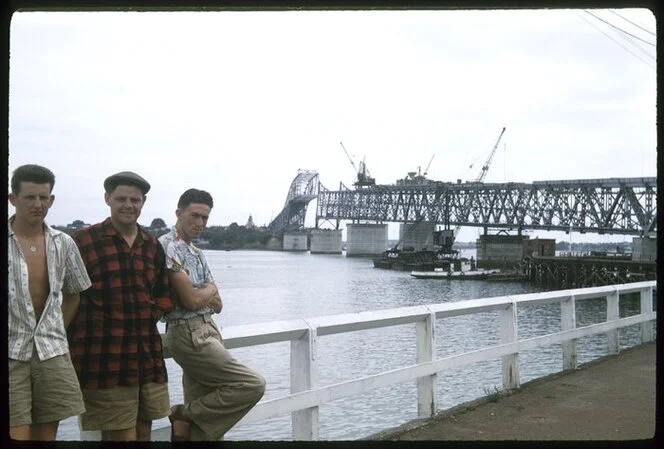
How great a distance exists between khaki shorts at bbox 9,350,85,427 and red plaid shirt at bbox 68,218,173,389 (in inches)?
7.6

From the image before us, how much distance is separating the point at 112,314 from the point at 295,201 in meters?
4.95

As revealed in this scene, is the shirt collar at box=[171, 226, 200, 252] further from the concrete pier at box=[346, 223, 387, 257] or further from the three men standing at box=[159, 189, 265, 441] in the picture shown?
the concrete pier at box=[346, 223, 387, 257]

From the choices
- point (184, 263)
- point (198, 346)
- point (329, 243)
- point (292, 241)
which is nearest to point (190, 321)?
point (198, 346)

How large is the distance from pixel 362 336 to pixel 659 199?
822 inches

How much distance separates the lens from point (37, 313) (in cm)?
377

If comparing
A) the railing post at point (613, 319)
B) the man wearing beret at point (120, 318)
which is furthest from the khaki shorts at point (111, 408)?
the railing post at point (613, 319)

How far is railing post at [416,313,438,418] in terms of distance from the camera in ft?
22.1

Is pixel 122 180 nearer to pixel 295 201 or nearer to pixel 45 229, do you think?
pixel 45 229

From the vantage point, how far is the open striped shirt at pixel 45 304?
Answer: 3.68 m

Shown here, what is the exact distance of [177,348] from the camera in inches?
172

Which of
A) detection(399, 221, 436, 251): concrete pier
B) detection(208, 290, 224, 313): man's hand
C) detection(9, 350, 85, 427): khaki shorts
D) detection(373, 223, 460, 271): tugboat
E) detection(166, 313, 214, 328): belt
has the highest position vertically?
detection(399, 221, 436, 251): concrete pier

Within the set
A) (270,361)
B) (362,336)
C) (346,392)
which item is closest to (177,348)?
(346,392)

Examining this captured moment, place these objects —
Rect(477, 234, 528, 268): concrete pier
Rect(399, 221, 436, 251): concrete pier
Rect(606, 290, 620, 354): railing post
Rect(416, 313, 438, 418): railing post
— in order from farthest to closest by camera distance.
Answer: Rect(399, 221, 436, 251): concrete pier → Rect(477, 234, 528, 268): concrete pier → Rect(606, 290, 620, 354): railing post → Rect(416, 313, 438, 418): railing post

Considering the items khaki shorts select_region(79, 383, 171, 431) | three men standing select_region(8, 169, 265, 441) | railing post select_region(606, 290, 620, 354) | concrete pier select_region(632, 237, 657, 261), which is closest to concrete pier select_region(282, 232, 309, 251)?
railing post select_region(606, 290, 620, 354)
